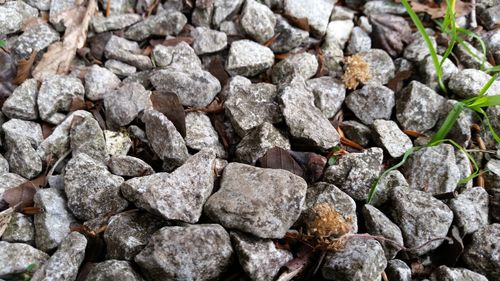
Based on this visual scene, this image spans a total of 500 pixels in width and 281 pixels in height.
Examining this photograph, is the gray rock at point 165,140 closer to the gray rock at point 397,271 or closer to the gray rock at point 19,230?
the gray rock at point 19,230

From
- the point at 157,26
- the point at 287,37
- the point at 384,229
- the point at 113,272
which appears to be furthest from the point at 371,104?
the point at 113,272

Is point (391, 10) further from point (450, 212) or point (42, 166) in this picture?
point (42, 166)

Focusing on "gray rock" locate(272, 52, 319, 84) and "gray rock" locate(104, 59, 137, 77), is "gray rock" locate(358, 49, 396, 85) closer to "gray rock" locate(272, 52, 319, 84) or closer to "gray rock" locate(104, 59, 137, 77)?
"gray rock" locate(272, 52, 319, 84)

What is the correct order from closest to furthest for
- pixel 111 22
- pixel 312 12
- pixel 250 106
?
pixel 250 106 → pixel 111 22 → pixel 312 12

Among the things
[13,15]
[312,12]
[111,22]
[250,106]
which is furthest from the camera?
[312,12]

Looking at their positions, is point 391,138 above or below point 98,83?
below

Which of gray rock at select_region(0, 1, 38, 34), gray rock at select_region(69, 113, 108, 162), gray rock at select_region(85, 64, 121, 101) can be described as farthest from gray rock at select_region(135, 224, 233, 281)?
gray rock at select_region(0, 1, 38, 34)

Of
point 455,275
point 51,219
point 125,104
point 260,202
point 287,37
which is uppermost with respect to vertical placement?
point 287,37

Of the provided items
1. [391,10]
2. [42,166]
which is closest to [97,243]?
[42,166]

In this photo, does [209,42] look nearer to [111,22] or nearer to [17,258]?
[111,22]
